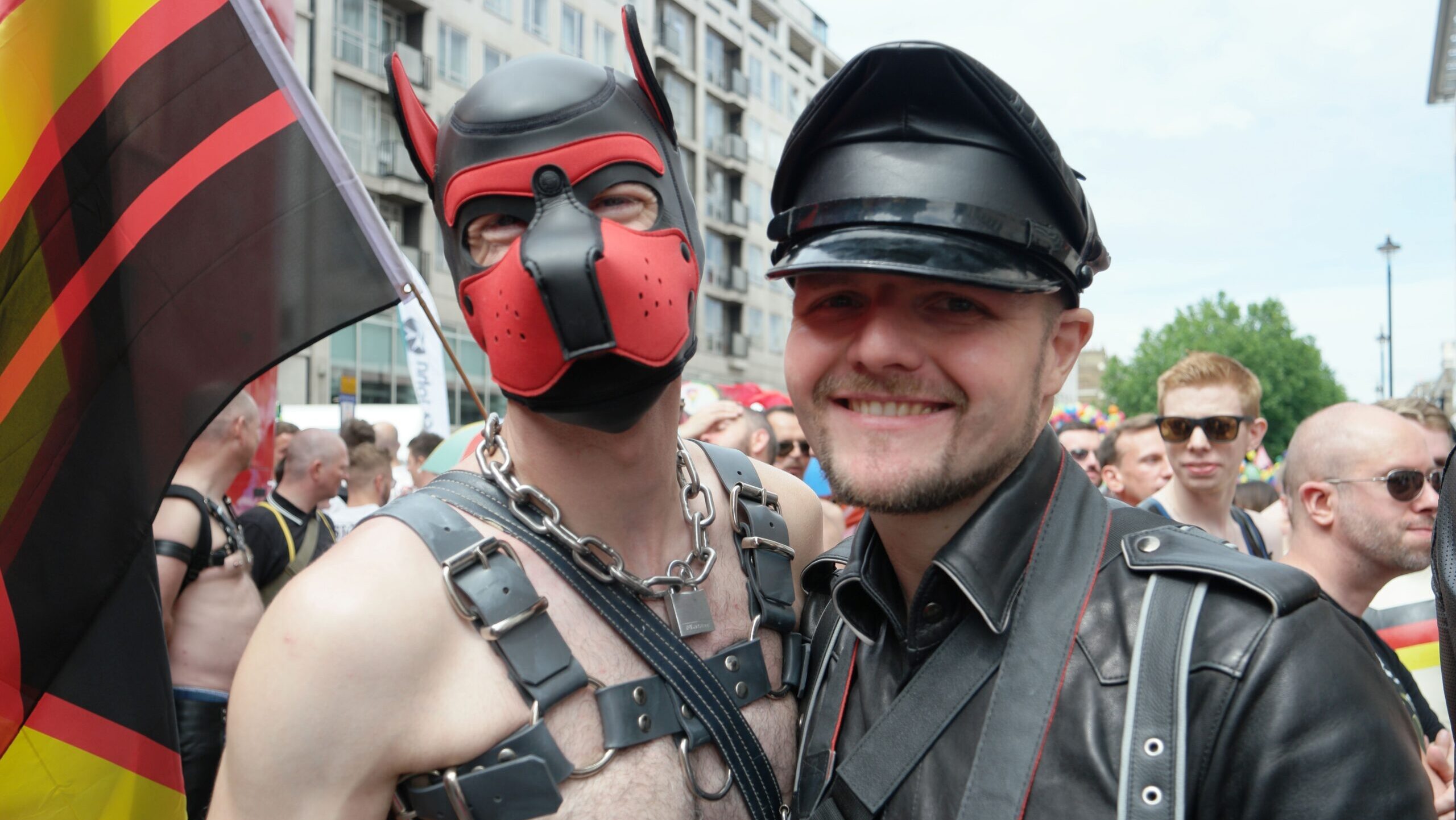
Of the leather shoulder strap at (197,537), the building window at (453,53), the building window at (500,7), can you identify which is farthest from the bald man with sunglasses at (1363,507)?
the building window at (500,7)

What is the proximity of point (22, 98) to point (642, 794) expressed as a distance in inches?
83.1

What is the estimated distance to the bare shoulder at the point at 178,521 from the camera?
3918mm

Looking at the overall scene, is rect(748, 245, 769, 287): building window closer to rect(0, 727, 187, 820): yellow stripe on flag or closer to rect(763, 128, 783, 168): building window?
rect(763, 128, 783, 168): building window

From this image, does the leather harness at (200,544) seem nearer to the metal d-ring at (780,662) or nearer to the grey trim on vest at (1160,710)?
the metal d-ring at (780,662)

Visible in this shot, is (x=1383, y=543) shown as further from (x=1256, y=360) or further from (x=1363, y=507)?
(x=1256, y=360)

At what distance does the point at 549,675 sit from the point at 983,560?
0.82 metres

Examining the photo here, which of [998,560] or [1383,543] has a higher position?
[998,560]

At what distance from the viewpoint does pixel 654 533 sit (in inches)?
93.0

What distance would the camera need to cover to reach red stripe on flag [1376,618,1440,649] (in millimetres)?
3643

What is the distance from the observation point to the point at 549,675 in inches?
75.1

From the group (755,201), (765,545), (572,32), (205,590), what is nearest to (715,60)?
(755,201)

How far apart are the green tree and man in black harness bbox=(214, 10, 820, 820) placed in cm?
4591

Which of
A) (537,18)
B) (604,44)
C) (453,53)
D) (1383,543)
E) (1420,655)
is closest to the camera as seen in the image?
(1383,543)

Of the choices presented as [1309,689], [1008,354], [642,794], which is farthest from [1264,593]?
[642,794]
